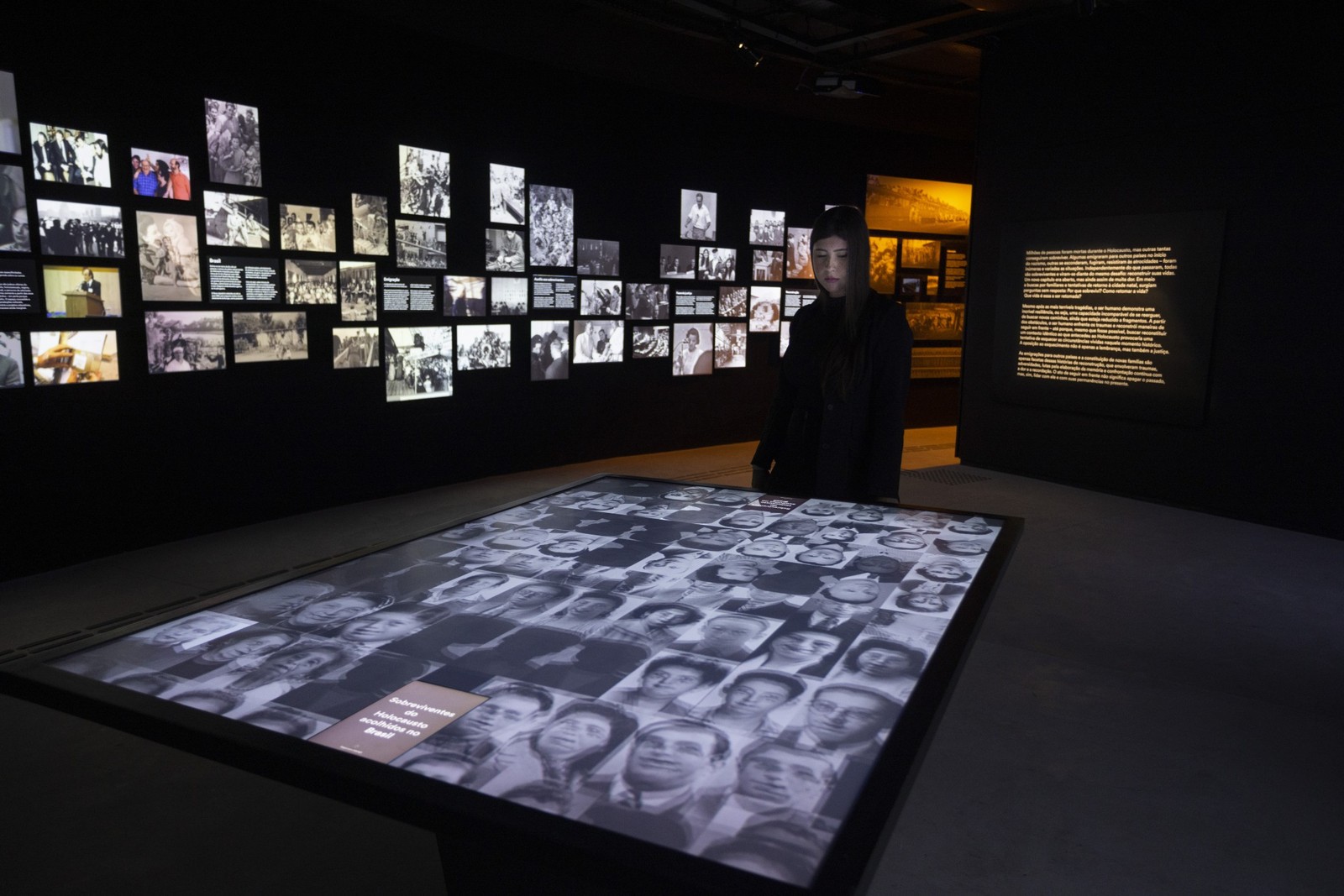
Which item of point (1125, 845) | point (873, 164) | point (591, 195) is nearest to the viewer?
point (1125, 845)

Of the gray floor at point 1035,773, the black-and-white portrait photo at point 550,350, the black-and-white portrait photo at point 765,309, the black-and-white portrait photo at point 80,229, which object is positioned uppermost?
the black-and-white portrait photo at point 80,229

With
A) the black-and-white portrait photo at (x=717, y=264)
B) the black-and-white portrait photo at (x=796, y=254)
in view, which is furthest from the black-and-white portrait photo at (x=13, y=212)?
the black-and-white portrait photo at (x=796, y=254)

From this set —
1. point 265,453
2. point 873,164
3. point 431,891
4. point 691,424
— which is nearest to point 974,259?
point 873,164

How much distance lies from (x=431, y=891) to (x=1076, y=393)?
22.2 feet

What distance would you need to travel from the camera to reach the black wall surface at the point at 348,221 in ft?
16.2

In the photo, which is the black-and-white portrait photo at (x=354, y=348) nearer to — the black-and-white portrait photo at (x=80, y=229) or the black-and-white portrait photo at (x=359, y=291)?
the black-and-white portrait photo at (x=359, y=291)

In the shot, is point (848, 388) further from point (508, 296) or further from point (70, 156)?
point (508, 296)

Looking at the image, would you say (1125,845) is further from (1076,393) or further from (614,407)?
(614,407)

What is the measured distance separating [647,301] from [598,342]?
0.70m

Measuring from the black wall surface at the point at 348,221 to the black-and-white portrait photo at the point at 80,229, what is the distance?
85 mm

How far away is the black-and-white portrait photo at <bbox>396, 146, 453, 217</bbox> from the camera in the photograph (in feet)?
21.6

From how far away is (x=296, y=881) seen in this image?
2342 mm

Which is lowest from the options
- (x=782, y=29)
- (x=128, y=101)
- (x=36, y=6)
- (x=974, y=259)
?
(x=974, y=259)

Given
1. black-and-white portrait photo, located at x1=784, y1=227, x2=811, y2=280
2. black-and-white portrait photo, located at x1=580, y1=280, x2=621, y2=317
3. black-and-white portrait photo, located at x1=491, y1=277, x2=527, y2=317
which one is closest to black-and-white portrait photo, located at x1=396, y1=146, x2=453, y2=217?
black-and-white portrait photo, located at x1=491, y1=277, x2=527, y2=317
